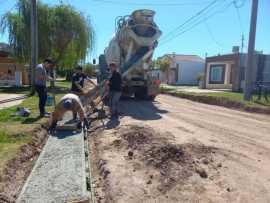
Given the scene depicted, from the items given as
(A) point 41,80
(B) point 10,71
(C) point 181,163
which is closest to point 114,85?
(A) point 41,80

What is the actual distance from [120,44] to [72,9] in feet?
36.9

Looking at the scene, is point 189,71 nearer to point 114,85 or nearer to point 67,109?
point 114,85

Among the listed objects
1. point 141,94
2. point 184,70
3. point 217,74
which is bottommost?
point 141,94

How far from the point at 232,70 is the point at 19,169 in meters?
25.5

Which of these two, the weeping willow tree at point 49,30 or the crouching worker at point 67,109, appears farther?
the weeping willow tree at point 49,30

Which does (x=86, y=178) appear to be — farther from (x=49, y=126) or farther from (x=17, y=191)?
(x=49, y=126)

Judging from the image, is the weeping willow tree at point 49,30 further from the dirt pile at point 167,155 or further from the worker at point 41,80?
the dirt pile at point 167,155

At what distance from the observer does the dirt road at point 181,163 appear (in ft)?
13.4

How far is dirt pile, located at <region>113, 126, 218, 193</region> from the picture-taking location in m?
4.58

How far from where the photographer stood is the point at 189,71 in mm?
44906

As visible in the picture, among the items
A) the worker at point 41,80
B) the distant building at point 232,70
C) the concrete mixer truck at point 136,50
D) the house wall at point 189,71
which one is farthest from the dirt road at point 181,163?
the house wall at point 189,71

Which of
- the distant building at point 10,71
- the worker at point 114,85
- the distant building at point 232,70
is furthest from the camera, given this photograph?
the distant building at point 10,71

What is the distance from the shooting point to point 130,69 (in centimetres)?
1354

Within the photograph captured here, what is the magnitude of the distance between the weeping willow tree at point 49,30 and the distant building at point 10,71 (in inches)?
185
